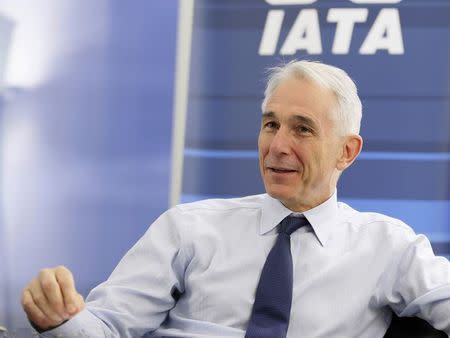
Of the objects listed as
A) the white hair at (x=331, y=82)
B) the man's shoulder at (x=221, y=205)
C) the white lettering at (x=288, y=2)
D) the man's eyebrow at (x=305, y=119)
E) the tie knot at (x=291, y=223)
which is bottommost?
the tie knot at (x=291, y=223)

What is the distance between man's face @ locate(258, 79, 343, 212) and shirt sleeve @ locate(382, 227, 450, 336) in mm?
303

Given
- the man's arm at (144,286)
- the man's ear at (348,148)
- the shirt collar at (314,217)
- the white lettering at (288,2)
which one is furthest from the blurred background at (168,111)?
the man's arm at (144,286)

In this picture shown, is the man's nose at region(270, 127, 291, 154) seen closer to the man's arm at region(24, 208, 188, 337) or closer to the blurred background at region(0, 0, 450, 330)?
the man's arm at region(24, 208, 188, 337)

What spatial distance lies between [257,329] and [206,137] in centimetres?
166

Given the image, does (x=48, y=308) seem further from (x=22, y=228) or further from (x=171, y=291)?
(x=22, y=228)

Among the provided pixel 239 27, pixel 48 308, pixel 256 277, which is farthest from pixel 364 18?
pixel 48 308

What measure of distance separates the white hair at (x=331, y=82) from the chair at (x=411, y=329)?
21.5 inches

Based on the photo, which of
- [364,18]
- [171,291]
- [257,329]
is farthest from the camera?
[364,18]

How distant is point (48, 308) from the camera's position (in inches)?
66.7

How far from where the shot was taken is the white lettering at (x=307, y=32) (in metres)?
3.46

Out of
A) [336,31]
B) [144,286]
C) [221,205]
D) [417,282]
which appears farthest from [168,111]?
[417,282]

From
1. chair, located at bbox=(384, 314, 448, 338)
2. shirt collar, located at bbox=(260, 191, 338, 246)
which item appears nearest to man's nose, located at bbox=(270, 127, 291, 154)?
shirt collar, located at bbox=(260, 191, 338, 246)

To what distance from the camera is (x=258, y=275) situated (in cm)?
211

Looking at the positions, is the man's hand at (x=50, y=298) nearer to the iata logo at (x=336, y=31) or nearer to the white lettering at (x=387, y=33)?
the iata logo at (x=336, y=31)
